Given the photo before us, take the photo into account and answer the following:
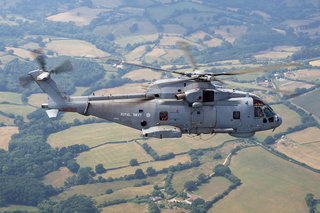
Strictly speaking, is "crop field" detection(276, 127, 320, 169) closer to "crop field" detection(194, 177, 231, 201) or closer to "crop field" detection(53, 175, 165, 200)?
"crop field" detection(194, 177, 231, 201)

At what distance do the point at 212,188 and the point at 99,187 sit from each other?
3727 cm

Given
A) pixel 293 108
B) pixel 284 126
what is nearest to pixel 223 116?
pixel 284 126

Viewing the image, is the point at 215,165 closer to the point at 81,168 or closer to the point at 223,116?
the point at 81,168

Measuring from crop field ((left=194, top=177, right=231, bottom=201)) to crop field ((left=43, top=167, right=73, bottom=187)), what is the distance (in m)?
49.3

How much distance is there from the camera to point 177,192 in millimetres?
128375

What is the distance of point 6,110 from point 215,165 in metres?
109

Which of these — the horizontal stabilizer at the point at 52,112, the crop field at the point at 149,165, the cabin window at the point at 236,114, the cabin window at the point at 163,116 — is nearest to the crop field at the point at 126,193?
the crop field at the point at 149,165

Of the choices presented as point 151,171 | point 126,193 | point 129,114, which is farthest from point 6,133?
point 129,114

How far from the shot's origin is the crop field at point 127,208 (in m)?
116

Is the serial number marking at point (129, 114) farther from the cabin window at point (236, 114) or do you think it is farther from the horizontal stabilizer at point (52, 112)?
the cabin window at point (236, 114)

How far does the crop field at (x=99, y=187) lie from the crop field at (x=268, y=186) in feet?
88.5

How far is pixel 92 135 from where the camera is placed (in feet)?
529

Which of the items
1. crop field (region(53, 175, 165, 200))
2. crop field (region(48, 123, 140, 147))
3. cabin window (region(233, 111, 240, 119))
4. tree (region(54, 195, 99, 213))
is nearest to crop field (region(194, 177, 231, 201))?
crop field (region(53, 175, 165, 200))

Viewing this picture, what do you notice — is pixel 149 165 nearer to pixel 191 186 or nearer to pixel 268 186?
pixel 191 186
